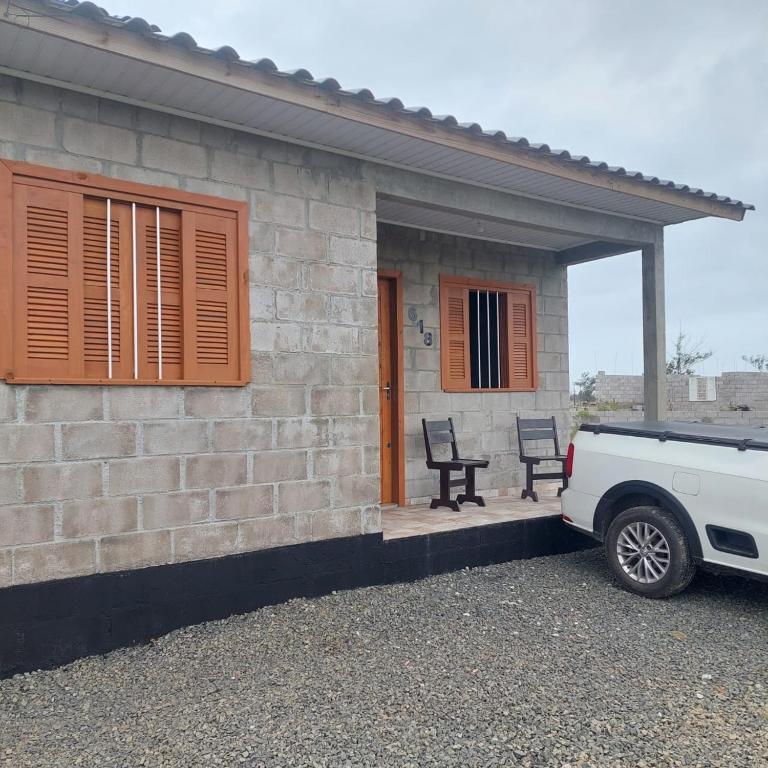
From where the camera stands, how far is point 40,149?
4.13 m

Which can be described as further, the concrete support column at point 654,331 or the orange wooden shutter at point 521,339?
the orange wooden shutter at point 521,339

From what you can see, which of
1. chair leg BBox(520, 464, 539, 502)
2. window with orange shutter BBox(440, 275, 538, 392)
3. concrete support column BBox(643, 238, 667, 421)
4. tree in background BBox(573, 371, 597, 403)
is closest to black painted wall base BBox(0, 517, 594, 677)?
chair leg BBox(520, 464, 539, 502)

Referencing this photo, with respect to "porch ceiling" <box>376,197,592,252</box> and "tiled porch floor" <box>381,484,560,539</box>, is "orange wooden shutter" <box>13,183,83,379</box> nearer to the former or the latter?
"porch ceiling" <box>376,197,592,252</box>

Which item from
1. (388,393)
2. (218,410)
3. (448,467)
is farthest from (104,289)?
(448,467)

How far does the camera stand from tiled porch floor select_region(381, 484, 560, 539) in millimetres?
6047

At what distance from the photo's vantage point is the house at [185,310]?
4.03 metres

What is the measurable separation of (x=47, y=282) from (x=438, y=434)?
14.5ft

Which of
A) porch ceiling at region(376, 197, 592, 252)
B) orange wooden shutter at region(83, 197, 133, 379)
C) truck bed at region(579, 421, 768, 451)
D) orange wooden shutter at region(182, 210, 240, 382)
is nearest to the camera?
orange wooden shutter at region(83, 197, 133, 379)

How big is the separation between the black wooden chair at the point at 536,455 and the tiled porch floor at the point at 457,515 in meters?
0.19

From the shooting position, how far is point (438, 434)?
300 inches

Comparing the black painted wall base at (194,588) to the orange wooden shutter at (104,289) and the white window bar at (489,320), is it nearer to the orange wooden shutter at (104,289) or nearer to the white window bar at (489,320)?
the orange wooden shutter at (104,289)

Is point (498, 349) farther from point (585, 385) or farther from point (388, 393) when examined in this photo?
point (585, 385)

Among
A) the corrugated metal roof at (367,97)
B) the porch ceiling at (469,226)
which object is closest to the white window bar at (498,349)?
the porch ceiling at (469,226)

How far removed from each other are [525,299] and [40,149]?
19.2 ft
